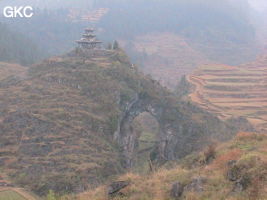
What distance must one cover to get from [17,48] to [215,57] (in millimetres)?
72343

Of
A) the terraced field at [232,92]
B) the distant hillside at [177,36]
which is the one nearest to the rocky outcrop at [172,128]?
the terraced field at [232,92]

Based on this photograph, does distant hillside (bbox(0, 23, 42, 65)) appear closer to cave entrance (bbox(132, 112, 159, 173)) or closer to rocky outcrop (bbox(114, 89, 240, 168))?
cave entrance (bbox(132, 112, 159, 173))

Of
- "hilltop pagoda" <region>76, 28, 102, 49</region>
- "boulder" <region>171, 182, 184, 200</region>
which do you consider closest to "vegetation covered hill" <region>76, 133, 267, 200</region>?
"boulder" <region>171, 182, 184, 200</region>

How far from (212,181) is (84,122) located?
91.3ft

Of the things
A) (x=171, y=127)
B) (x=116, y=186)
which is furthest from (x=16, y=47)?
(x=116, y=186)

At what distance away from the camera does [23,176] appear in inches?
1234

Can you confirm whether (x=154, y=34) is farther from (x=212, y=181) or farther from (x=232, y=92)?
(x=212, y=181)

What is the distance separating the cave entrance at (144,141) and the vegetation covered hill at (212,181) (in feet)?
86.7

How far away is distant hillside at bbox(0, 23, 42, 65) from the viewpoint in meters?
100.0

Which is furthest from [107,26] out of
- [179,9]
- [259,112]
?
[259,112]

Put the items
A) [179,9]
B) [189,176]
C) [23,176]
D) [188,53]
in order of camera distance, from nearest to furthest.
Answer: [189,176], [23,176], [188,53], [179,9]

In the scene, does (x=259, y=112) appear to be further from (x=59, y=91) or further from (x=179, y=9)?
(x=179, y=9)

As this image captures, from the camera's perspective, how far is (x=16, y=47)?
113625 mm

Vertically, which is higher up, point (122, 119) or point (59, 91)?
point (59, 91)
